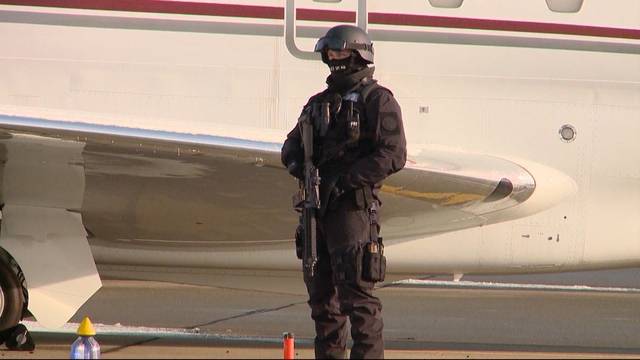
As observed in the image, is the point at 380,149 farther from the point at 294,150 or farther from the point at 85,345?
the point at 85,345

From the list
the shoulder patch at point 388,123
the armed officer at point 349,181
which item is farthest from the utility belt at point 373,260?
the shoulder patch at point 388,123

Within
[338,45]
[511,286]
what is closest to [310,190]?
[338,45]

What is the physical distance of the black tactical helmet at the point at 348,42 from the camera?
7.43m

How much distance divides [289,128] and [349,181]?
2.54m

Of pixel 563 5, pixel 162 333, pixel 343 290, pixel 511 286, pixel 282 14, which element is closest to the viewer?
pixel 343 290

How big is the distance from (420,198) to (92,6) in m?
2.87

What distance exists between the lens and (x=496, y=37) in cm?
997

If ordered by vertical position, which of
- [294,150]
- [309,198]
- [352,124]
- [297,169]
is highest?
[352,124]

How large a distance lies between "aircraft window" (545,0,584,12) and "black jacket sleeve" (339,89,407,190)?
3075mm

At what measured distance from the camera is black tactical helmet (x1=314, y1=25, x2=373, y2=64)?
24.4 feet

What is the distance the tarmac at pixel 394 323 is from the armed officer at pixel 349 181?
6.38 feet

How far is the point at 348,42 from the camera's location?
7.43 m

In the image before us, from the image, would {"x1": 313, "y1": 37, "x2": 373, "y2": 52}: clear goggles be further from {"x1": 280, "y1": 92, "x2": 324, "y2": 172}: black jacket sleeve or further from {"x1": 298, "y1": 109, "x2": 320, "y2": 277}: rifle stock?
{"x1": 298, "y1": 109, "x2": 320, "y2": 277}: rifle stock

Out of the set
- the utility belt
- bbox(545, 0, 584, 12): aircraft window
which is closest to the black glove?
the utility belt
